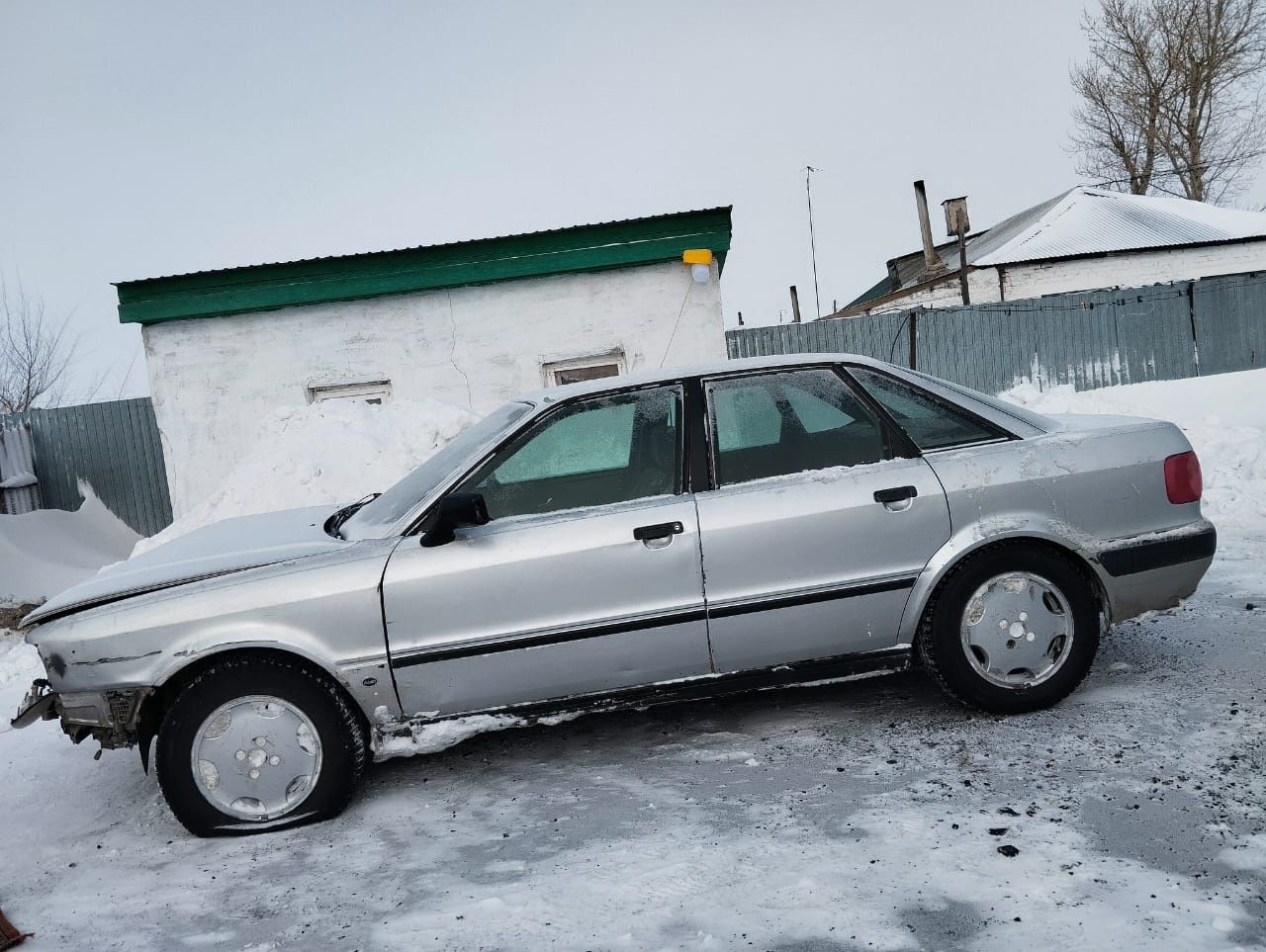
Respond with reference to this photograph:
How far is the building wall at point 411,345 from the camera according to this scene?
35.0 ft

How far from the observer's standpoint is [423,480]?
377cm

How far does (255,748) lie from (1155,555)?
3642 mm

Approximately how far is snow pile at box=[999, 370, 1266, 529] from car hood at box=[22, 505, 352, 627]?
21.1 feet

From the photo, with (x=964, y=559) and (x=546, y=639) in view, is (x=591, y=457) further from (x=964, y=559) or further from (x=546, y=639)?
(x=964, y=559)

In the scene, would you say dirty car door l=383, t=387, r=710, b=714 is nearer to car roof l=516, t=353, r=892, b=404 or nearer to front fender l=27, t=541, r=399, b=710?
front fender l=27, t=541, r=399, b=710

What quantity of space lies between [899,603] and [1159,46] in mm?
35620

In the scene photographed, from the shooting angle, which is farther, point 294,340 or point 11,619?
point 294,340

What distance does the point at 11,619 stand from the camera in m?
8.45

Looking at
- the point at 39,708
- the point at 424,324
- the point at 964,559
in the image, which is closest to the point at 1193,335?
the point at 424,324

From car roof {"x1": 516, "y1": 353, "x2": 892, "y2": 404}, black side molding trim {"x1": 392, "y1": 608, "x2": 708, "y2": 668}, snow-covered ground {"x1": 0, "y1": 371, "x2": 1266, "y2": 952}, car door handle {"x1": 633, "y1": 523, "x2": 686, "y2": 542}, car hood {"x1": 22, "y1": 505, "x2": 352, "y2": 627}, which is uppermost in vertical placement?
car roof {"x1": 516, "y1": 353, "x2": 892, "y2": 404}

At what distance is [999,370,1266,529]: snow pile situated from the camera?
7.33m

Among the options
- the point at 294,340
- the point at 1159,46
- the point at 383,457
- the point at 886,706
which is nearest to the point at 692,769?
the point at 886,706

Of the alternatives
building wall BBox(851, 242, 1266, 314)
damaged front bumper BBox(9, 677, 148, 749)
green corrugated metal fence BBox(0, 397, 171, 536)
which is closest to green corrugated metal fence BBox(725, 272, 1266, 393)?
building wall BBox(851, 242, 1266, 314)

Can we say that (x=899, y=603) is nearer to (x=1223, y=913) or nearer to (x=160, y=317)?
(x=1223, y=913)
